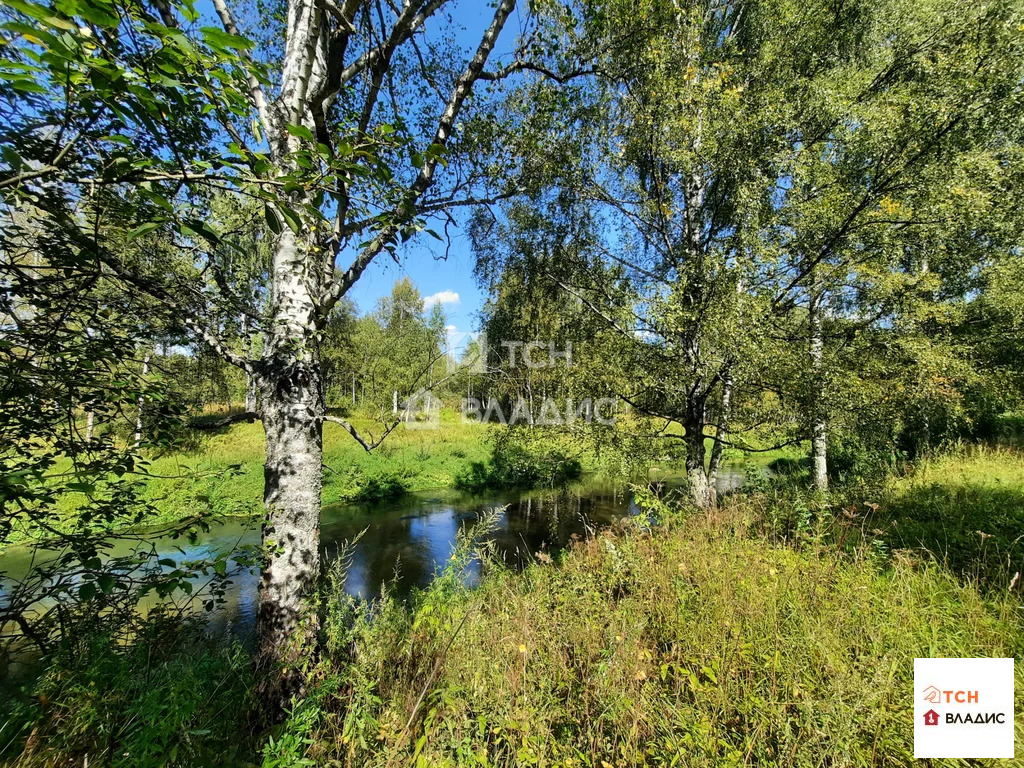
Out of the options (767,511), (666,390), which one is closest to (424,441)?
(666,390)

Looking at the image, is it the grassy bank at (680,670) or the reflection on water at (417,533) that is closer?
the grassy bank at (680,670)

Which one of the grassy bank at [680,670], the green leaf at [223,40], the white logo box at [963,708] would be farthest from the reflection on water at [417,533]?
the green leaf at [223,40]

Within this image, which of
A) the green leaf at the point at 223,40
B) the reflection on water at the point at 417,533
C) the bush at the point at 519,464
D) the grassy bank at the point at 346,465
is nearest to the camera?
the green leaf at the point at 223,40

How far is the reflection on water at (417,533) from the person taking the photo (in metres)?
9.11

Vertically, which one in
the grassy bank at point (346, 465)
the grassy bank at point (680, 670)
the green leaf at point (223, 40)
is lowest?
the grassy bank at point (346, 465)

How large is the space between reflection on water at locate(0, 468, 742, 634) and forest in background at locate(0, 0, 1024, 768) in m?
1.75

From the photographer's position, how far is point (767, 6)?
8070mm

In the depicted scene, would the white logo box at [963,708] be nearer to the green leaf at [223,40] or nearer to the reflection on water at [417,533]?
the reflection on water at [417,533]

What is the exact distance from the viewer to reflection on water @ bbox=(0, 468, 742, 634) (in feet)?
29.9

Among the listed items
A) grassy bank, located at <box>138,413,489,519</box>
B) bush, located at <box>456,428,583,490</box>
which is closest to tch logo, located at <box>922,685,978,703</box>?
bush, located at <box>456,428,583,490</box>

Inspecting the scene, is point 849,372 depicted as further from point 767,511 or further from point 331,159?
point 331,159

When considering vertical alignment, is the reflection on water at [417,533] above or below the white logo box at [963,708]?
below

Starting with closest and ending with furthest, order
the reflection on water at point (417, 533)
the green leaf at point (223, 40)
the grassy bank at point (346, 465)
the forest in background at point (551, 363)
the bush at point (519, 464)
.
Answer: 1. the green leaf at point (223, 40)
2. the forest in background at point (551, 363)
3. the reflection on water at point (417, 533)
4. the bush at point (519, 464)
5. the grassy bank at point (346, 465)

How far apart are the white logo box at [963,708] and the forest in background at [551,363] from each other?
15 centimetres
